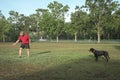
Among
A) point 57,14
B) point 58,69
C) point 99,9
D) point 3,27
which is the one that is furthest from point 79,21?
point 58,69

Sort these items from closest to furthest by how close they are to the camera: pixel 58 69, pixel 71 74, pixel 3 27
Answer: pixel 71 74
pixel 58 69
pixel 3 27

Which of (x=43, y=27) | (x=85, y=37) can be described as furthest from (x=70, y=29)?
(x=85, y=37)

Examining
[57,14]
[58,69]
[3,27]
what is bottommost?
[58,69]

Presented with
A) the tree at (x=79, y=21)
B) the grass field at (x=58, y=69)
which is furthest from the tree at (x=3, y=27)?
the grass field at (x=58, y=69)

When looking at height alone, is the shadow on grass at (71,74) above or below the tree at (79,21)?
below

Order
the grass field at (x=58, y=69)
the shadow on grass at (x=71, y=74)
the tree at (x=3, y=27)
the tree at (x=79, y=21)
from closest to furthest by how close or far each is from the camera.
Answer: the shadow on grass at (x=71, y=74) < the grass field at (x=58, y=69) < the tree at (x=79, y=21) < the tree at (x=3, y=27)

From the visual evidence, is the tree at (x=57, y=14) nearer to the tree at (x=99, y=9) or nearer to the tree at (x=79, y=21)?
the tree at (x=79, y=21)

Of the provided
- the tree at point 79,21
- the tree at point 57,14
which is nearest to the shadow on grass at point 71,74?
the tree at point 79,21

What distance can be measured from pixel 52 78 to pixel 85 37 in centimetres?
9567

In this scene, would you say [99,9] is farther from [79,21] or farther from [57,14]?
[57,14]

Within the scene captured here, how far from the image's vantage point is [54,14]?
291 ft

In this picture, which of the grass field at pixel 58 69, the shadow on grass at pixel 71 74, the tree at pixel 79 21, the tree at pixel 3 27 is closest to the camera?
the shadow on grass at pixel 71 74

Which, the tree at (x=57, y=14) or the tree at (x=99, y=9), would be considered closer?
the tree at (x=99, y=9)

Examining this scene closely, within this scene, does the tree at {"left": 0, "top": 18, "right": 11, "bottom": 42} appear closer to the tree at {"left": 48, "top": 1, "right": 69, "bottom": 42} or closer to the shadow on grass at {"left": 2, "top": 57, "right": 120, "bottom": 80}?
the tree at {"left": 48, "top": 1, "right": 69, "bottom": 42}
